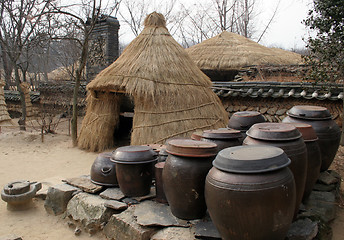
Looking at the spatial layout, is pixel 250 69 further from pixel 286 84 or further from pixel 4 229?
pixel 4 229

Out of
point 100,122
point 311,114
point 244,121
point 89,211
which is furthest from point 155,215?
point 100,122

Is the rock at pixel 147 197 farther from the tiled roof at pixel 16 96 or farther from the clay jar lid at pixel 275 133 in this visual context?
the tiled roof at pixel 16 96

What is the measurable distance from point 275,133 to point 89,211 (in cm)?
250

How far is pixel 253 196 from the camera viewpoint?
2.18 meters

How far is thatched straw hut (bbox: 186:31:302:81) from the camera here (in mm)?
12734

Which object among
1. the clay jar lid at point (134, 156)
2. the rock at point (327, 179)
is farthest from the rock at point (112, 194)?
the rock at point (327, 179)

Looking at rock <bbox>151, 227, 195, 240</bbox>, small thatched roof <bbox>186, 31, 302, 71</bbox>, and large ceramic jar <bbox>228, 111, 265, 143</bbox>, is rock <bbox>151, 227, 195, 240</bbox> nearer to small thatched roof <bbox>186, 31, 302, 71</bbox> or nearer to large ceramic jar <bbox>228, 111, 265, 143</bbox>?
large ceramic jar <bbox>228, 111, 265, 143</bbox>

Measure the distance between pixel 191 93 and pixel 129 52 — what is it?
2.06 metres

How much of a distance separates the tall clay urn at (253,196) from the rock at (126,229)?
983 mm

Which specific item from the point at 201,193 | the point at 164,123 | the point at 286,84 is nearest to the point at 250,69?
the point at 286,84

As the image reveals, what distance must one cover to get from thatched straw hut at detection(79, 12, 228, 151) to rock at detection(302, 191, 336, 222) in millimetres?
3572

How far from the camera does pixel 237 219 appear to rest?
2.24 metres

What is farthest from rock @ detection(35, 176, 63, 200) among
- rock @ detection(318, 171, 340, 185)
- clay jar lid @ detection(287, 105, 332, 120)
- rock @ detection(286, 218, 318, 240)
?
rock @ detection(318, 171, 340, 185)

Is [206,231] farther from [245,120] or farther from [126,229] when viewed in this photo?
[245,120]
